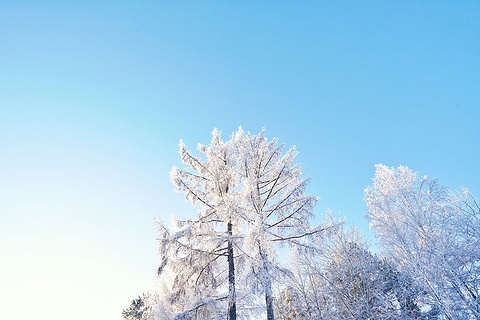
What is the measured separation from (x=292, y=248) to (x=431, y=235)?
17.5 ft

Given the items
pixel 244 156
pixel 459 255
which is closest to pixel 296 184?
pixel 244 156

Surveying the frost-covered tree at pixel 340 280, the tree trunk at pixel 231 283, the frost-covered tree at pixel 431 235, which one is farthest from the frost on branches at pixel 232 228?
the frost-covered tree at pixel 431 235

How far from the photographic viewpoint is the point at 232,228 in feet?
34.4

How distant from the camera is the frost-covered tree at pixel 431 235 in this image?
695cm

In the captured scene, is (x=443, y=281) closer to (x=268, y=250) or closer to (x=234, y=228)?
(x=268, y=250)

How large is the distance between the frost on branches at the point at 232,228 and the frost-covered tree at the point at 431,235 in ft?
11.6

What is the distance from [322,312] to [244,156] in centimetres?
758

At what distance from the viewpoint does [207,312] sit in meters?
8.78

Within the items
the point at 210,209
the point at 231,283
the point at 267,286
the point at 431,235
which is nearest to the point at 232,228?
the point at 210,209

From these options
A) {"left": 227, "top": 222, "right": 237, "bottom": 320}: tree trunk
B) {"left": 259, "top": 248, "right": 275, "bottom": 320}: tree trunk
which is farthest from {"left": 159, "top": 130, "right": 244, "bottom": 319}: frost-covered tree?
{"left": 259, "top": 248, "right": 275, "bottom": 320}: tree trunk

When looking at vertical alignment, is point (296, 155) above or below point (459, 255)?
above

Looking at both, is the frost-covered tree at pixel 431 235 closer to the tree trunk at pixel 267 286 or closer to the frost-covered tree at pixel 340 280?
the frost-covered tree at pixel 340 280

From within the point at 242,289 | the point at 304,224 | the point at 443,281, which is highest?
the point at 304,224

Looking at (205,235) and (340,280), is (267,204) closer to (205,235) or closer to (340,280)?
(205,235)
